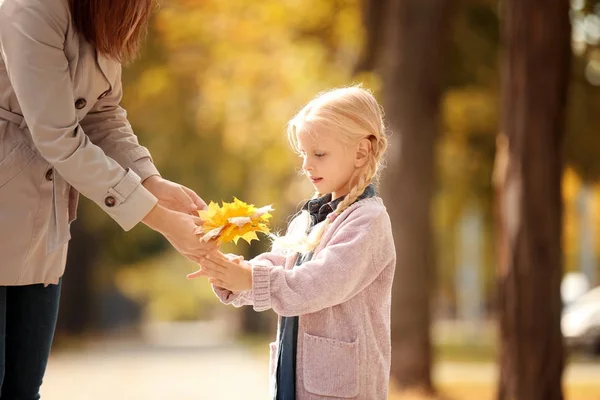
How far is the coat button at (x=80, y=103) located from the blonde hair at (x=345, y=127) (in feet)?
2.38

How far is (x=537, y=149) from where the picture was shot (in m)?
9.38

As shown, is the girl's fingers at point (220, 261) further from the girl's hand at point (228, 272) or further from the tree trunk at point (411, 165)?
the tree trunk at point (411, 165)

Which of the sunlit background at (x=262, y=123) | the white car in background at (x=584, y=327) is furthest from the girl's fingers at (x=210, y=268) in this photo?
the white car in background at (x=584, y=327)

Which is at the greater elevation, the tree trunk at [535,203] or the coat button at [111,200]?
the tree trunk at [535,203]

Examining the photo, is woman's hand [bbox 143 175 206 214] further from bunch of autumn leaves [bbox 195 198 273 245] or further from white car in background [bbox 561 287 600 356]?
white car in background [bbox 561 287 600 356]

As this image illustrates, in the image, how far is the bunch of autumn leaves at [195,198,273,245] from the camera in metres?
3.89

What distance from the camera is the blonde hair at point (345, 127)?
401cm

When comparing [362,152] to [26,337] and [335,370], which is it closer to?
[335,370]

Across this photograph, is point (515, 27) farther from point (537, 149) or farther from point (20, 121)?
point (20, 121)

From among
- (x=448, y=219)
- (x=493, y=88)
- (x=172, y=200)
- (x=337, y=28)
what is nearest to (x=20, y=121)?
(x=172, y=200)

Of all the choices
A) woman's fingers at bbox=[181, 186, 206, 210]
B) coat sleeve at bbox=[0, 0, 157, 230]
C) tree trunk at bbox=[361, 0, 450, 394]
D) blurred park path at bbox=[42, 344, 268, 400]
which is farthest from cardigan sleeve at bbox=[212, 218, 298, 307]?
tree trunk at bbox=[361, 0, 450, 394]

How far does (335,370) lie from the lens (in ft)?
12.7

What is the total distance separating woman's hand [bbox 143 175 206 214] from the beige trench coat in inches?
10.7

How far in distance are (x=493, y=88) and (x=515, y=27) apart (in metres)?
9.24
